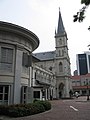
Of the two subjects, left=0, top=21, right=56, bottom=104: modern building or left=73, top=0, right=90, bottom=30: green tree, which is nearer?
left=73, top=0, right=90, bottom=30: green tree

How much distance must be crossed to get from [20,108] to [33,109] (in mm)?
1576

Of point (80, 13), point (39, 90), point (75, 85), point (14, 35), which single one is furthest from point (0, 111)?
point (75, 85)

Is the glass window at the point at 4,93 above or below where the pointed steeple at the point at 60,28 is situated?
below

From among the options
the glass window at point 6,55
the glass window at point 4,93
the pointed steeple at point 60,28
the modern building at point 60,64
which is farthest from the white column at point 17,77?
the pointed steeple at point 60,28

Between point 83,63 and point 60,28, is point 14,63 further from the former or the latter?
Answer: point 83,63

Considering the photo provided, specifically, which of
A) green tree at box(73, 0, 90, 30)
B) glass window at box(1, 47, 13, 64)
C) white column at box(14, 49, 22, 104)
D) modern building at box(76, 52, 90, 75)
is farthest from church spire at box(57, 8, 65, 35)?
green tree at box(73, 0, 90, 30)

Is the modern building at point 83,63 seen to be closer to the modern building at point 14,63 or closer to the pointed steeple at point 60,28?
the pointed steeple at point 60,28

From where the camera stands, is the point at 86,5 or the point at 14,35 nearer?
the point at 86,5

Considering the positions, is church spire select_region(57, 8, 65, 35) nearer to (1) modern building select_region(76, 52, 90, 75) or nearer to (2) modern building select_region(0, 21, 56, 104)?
(2) modern building select_region(0, 21, 56, 104)

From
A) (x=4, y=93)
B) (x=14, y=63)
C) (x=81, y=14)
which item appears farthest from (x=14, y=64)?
(x=81, y=14)

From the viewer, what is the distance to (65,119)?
38.3 feet

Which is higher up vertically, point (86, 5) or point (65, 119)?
point (86, 5)

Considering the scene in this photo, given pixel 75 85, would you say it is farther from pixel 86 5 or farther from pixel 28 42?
pixel 86 5

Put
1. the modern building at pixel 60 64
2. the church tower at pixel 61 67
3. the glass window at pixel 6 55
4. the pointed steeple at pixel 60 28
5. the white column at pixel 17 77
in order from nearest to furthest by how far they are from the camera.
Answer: the glass window at pixel 6 55 < the white column at pixel 17 77 < the church tower at pixel 61 67 < the modern building at pixel 60 64 < the pointed steeple at pixel 60 28
